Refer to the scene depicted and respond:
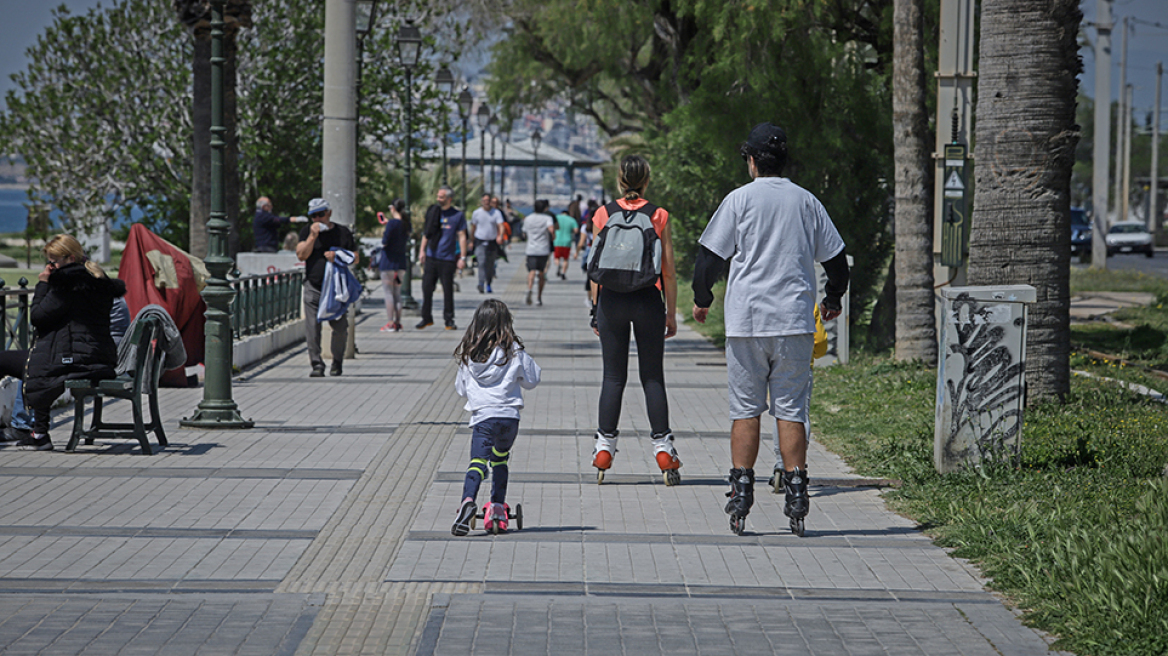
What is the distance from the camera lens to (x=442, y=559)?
19.0 feet

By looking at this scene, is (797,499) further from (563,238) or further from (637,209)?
(563,238)

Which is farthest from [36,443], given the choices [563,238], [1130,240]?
[1130,240]

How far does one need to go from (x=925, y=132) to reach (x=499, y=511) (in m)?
8.03

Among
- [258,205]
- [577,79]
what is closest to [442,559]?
[258,205]

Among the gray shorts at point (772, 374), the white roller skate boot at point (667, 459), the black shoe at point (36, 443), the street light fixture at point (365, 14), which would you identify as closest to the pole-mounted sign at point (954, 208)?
the white roller skate boot at point (667, 459)

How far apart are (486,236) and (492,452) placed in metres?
17.7

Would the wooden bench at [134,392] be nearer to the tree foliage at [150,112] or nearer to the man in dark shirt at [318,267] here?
the man in dark shirt at [318,267]

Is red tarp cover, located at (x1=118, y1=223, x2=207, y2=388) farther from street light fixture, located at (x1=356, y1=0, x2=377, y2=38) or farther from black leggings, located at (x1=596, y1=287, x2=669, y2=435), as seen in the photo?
street light fixture, located at (x1=356, y1=0, x2=377, y2=38)

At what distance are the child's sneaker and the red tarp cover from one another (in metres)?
5.97

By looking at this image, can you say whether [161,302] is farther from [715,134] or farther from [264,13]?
[264,13]

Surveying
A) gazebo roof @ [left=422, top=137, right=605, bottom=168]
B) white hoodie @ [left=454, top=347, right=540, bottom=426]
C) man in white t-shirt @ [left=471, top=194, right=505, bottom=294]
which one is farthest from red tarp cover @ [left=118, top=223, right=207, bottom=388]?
gazebo roof @ [left=422, top=137, right=605, bottom=168]

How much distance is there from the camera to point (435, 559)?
579cm

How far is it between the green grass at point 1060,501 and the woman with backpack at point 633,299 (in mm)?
1459

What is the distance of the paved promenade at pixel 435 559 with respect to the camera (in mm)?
4727
